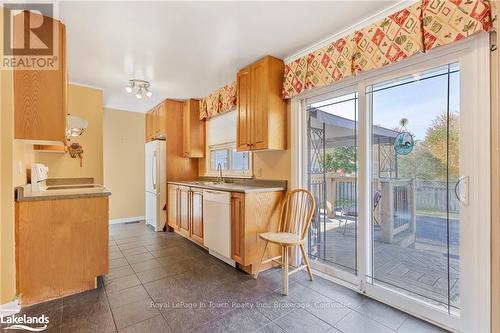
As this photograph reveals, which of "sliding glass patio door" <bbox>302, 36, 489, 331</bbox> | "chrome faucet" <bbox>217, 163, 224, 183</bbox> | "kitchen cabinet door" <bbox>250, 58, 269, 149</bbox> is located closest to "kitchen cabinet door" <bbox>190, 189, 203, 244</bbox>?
"chrome faucet" <bbox>217, 163, 224, 183</bbox>

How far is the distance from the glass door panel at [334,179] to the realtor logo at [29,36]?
2613 mm

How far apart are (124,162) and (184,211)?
2.36m

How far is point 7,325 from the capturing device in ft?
5.93

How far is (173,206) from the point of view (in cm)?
438

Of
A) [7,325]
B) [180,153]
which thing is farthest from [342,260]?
[180,153]

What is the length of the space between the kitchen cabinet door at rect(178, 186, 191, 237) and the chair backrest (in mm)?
1679

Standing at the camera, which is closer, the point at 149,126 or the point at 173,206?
the point at 173,206

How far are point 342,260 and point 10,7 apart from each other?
3.85 meters

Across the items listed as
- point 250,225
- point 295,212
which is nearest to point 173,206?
point 250,225

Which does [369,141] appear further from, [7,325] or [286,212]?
[7,325]

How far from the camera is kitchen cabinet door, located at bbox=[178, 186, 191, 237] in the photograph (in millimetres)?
3791

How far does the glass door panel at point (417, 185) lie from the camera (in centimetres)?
180

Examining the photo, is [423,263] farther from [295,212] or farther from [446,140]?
[295,212]

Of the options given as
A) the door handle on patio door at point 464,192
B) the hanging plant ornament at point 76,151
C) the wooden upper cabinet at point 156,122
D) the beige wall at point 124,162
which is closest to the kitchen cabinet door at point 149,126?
the wooden upper cabinet at point 156,122
